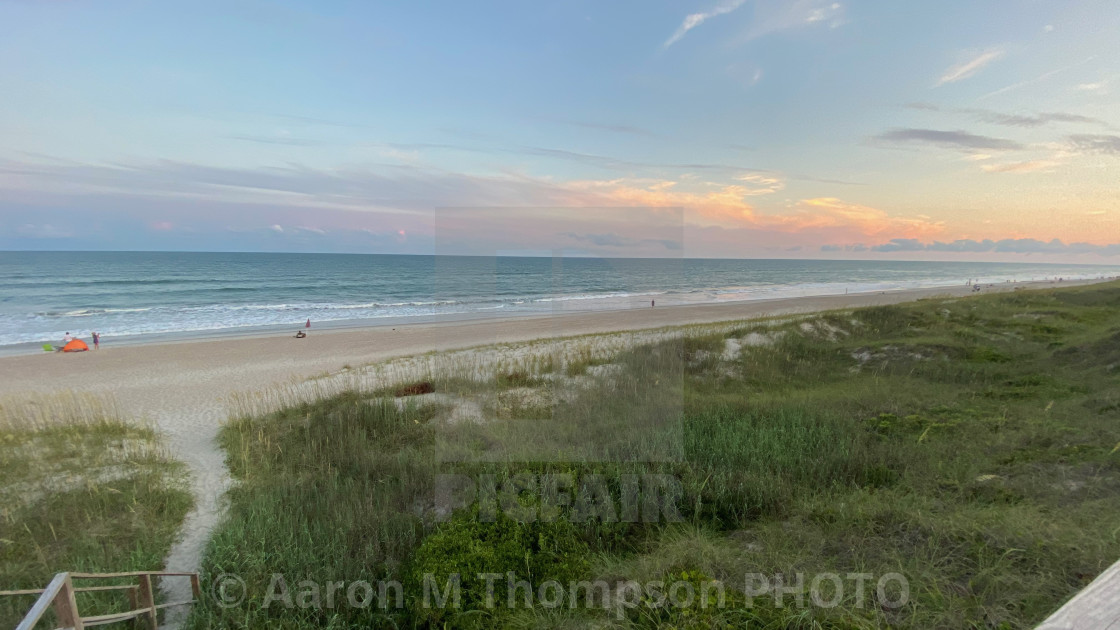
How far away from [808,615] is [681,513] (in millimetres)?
1965

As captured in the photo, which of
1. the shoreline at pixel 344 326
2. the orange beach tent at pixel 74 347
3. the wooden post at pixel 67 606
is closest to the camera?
the wooden post at pixel 67 606

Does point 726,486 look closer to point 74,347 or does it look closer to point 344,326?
point 74,347

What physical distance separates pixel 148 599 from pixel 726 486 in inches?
192

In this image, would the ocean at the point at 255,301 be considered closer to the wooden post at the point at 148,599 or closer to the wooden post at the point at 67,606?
the wooden post at the point at 148,599

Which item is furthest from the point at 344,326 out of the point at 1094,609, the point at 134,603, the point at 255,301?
the point at 1094,609

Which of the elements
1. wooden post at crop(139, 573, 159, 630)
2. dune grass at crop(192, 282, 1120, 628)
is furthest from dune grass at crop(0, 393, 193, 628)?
dune grass at crop(192, 282, 1120, 628)

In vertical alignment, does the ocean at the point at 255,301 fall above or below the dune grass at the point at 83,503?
above

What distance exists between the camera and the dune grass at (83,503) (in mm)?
4121

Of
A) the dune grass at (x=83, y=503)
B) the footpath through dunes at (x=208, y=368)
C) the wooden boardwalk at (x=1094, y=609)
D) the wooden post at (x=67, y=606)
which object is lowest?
the footpath through dunes at (x=208, y=368)

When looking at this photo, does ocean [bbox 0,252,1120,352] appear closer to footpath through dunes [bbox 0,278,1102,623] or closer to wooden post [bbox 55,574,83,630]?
footpath through dunes [bbox 0,278,1102,623]

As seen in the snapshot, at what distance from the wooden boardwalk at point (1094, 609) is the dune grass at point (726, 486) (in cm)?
181

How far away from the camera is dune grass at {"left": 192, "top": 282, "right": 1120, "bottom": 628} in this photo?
3148mm

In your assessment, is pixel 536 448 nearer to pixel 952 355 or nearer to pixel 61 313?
Result: pixel 952 355

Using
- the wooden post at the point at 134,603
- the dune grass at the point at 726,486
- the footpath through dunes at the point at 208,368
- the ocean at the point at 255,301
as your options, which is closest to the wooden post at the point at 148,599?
the wooden post at the point at 134,603
